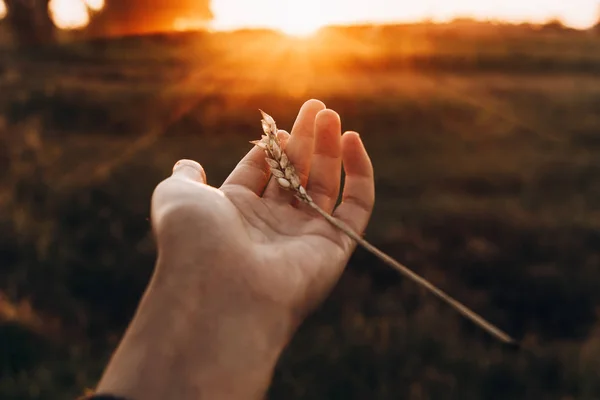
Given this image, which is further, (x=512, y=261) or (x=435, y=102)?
(x=435, y=102)

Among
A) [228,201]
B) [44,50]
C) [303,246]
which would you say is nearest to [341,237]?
[303,246]

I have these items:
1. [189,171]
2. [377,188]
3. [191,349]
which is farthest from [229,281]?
[377,188]

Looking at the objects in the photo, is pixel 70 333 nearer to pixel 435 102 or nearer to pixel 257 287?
pixel 257 287

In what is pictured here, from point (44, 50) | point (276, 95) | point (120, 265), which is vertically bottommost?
point (120, 265)

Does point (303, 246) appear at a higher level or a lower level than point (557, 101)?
lower

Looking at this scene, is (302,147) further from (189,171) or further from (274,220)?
(189,171)

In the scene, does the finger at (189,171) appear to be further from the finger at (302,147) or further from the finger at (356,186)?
the finger at (356,186)

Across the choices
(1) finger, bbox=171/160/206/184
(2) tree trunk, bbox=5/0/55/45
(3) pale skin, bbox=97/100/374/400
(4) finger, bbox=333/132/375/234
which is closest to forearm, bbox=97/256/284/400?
(3) pale skin, bbox=97/100/374/400

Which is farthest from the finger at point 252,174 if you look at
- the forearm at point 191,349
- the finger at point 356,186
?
the forearm at point 191,349

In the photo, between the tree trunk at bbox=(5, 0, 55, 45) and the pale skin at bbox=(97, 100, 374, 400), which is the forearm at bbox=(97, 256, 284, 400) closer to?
the pale skin at bbox=(97, 100, 374, 400)
